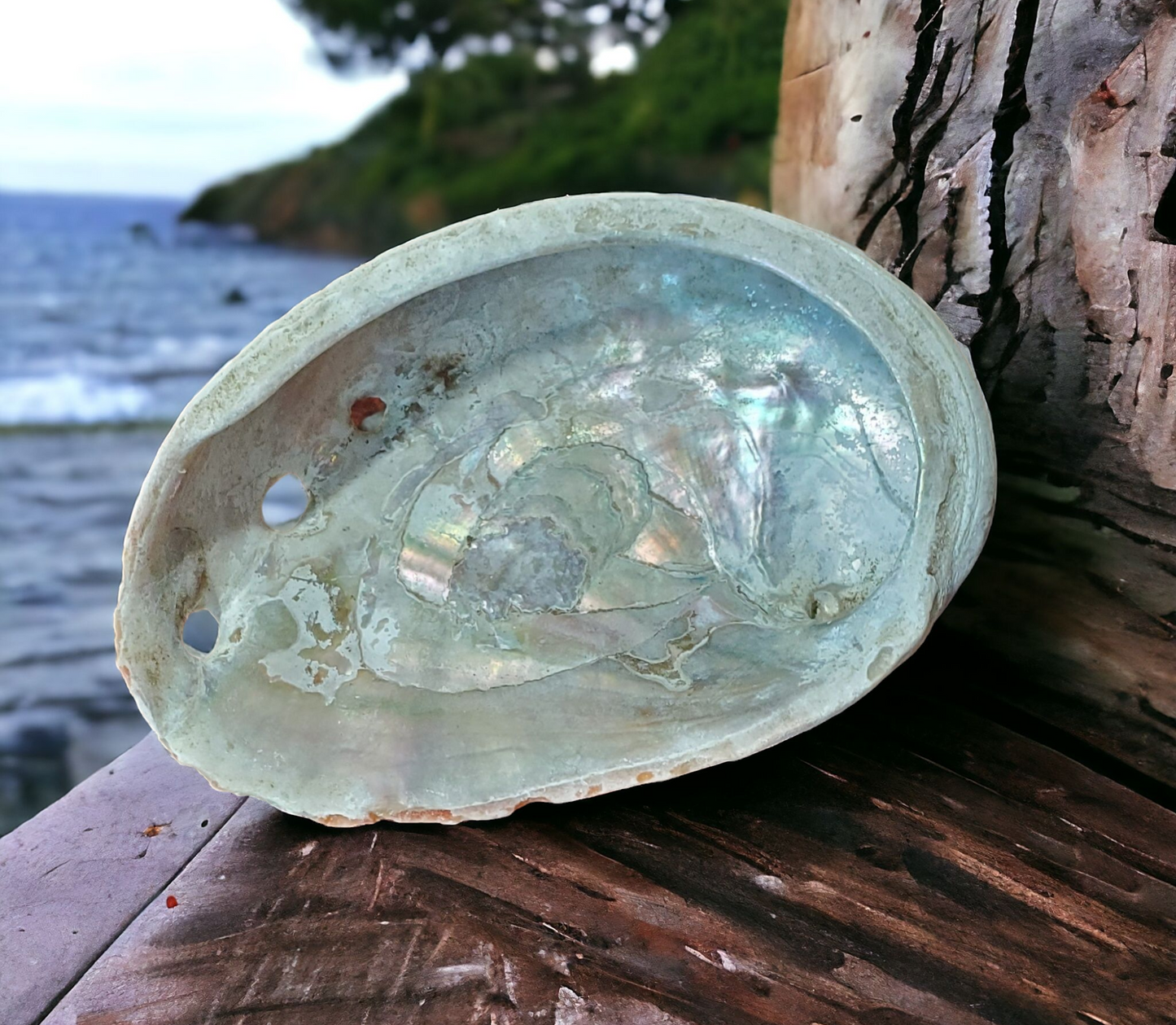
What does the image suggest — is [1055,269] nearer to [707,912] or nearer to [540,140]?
[707,912]

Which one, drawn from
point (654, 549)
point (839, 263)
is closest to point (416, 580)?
point (654, 549)

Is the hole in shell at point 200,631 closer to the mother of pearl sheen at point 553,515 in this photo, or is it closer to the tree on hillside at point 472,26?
the mother of pearl sheen at point 553,515

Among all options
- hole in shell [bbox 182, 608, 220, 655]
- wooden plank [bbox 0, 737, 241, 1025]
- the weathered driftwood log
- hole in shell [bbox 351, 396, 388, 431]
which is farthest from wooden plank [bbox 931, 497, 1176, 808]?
hole in shell [bbox 182, 608, 220, 655]

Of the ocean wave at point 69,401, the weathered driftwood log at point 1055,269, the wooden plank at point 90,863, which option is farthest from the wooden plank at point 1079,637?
the ocean wave at point 69,401

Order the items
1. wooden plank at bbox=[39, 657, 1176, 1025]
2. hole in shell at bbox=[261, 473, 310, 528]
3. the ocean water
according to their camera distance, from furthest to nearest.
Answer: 1. hole in shell at bbox=[261, 473, 310, 528]
2. the ocean water
3. wooden plank at bbox=[39, 657, 1176, 1025]

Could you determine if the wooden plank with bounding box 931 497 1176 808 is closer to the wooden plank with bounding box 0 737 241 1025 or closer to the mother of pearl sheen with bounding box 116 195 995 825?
the mother of pearl sheen with bounding box 116 195 995 825

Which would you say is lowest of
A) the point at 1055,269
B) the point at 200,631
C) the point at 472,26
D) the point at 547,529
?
the point at 200,631

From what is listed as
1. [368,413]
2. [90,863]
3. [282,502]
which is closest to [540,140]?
[282,502]
